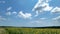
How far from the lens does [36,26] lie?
1.78 metres

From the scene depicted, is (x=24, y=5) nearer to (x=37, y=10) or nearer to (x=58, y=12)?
(x=37, y=10)

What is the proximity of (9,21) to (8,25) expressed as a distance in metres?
0.05

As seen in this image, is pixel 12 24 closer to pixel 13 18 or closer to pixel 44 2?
pixel 13 18

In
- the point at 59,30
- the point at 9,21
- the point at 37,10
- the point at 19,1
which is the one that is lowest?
the point at 59,30

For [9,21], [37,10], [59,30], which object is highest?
[37,10]

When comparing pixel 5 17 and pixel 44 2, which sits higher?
pixel 44 2

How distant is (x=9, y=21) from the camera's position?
1.79 m

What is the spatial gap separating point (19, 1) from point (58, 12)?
1.64ft

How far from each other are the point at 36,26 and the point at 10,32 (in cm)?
A: 33

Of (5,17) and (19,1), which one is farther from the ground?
(19,1)

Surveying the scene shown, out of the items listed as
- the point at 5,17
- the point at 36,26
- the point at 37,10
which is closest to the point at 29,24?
→ the point at 36,26

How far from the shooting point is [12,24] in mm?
1776

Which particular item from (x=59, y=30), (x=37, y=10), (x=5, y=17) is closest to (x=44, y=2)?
(x=37, y=10)

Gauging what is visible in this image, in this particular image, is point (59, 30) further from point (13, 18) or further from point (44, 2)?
point (13, 18)
